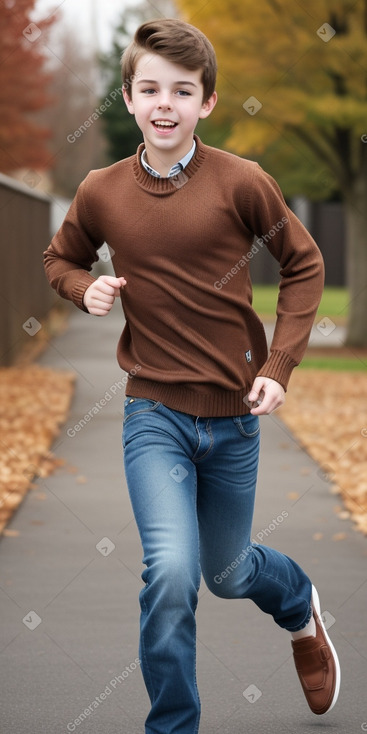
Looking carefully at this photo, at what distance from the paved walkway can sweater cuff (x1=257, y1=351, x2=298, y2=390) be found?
1.25 metres

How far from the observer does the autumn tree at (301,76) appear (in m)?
18.2

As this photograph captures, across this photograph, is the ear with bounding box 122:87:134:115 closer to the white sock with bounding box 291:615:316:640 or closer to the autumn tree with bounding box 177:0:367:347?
the white sock with bounding box 291:615:316:640

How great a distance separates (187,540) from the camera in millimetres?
3578

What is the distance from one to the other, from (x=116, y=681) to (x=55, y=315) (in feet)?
70.8

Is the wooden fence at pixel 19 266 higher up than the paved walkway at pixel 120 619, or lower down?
lower down

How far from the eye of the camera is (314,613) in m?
4.48

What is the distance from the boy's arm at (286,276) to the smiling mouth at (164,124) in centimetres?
28

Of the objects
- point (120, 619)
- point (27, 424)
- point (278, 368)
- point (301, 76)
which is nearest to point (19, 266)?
point (301, 76)

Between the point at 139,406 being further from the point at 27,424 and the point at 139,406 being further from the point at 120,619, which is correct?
the point at 27,424

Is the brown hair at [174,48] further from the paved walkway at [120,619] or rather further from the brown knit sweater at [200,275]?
the paved walkway at [120,619]

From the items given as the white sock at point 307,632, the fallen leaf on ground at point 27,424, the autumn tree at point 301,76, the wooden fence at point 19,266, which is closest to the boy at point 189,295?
the white sock at point 307,632

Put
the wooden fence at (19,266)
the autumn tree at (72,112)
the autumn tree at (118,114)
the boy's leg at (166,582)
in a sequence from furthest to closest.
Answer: the autumn tree at (72,112) < the autumn tree at (118,114) < the wooden fence at (19,266) < the boy's leg at (166,582)

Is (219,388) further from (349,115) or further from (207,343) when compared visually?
(349,115)

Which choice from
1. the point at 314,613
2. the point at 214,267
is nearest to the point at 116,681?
the point at 314,613
